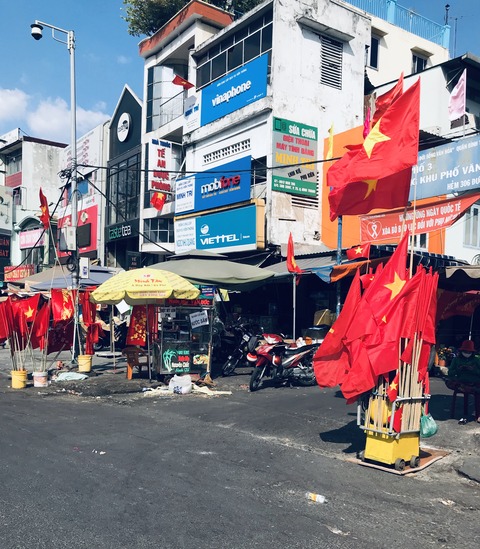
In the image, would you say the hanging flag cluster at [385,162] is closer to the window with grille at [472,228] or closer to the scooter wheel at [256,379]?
the scooter wheel at [256,379]

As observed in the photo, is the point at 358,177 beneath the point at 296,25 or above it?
beneath

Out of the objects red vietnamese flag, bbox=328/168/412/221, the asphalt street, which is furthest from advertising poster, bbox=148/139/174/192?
red vietnamese flag, bbox=328/168/412/221

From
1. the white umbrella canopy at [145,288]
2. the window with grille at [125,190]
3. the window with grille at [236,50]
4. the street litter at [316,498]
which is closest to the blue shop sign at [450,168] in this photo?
the white umbrella canopy at [145,288]

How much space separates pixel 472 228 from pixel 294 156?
21.6 feet

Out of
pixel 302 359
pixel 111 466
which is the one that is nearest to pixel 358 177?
pixel 111 466

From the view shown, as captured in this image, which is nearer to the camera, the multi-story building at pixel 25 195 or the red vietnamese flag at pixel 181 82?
the red vietnamese flag at pixel 181 82

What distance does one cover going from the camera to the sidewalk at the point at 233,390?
7020mm

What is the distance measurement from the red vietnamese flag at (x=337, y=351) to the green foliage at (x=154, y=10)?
25.0 m

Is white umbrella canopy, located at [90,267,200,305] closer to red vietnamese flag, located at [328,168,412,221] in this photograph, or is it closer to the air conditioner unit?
red vietnamese flag, located at [328,168,412,221]

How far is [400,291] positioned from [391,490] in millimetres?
2118

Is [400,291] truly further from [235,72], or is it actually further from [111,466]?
[235,72]

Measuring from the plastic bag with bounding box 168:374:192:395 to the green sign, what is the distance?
366 inches

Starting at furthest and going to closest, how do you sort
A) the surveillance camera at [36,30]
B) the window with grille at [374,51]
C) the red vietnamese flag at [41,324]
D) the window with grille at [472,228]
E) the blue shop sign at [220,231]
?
the window with grille at [374,51], the blue shop sign at [220,231], the window with grille at [472,228], the surveillance camera at [36,30], the red vietnamese flag at [41,324]

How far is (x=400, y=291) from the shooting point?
621cm
